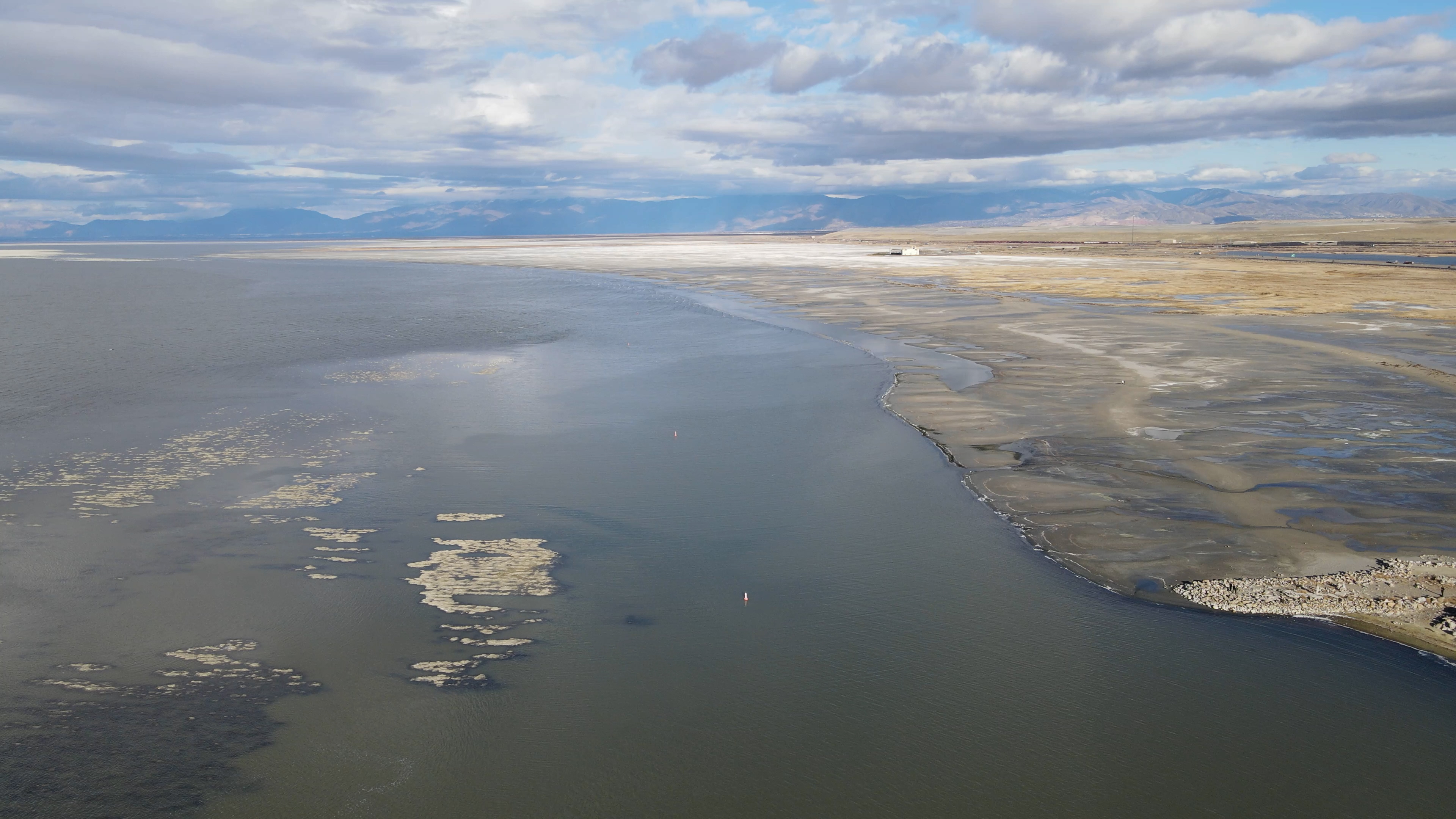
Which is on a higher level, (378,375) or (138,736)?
(378,375)

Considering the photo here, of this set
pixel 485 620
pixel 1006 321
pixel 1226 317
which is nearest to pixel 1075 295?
pixel 1226 317

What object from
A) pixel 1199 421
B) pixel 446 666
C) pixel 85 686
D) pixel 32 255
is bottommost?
pixel 446 666

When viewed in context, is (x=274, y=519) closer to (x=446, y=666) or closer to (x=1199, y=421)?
(x=446, y=666)

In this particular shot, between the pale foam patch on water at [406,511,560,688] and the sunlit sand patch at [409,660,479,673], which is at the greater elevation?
the pale foam patch on water at [406,511,560,688]

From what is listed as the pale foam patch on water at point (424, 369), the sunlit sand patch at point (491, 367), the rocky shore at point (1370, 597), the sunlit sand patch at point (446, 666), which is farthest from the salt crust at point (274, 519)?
the sunlit sand patch at point (491, 367)

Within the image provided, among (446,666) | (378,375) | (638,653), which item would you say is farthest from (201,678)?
(378,375)

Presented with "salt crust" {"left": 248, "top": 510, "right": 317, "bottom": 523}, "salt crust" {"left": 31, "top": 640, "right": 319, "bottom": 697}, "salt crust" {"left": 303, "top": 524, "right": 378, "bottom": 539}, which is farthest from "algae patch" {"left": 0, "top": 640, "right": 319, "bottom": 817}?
"salt crust" {"left": 248, "top": 510, "right": 317, "bottom": 523}

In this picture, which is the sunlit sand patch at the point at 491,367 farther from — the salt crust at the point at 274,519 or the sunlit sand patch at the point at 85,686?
the sunlit sand patch at the point at 85,686

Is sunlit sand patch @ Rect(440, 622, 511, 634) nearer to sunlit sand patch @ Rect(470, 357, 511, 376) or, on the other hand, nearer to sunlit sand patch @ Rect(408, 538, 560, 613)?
sunlit sand patch @ Rect(408, 538, 560, 613)
